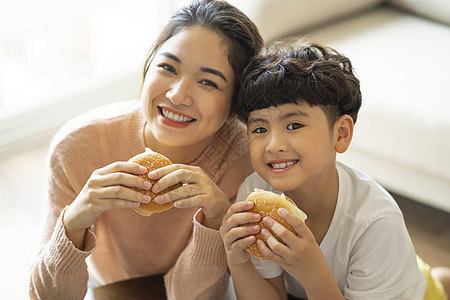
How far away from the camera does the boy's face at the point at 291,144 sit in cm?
161

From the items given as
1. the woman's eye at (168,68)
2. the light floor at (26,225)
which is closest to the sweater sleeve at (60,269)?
the woman's eye at (168,68)

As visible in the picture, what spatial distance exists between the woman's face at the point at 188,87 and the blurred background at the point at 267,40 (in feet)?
3.36

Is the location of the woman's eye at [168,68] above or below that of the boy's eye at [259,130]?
above

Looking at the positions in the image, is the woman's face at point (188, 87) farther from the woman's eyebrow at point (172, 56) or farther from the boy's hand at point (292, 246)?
the boy's hand at point (292, 246)

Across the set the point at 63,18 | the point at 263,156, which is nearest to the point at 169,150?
the point at 263,156

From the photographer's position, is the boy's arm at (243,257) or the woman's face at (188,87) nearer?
the boy's arm at (243,257)

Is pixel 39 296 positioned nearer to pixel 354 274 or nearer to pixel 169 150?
pixel 169 150

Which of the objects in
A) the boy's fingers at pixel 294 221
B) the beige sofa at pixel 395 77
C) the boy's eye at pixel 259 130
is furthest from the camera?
the beige sofa at pixel 395 77

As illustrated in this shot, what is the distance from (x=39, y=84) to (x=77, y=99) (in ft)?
0.77

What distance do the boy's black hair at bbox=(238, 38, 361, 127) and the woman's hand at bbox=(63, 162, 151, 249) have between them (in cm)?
33

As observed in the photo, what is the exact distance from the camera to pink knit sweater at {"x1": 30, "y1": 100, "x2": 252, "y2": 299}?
167 centimetres

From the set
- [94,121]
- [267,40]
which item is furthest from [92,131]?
[267,40]

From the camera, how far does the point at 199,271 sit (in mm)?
1757

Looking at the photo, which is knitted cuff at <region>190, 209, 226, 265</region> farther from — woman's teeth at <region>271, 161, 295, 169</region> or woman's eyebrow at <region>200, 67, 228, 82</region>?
woman's eyebrow at <region>200, 67, 228, 82</region>
